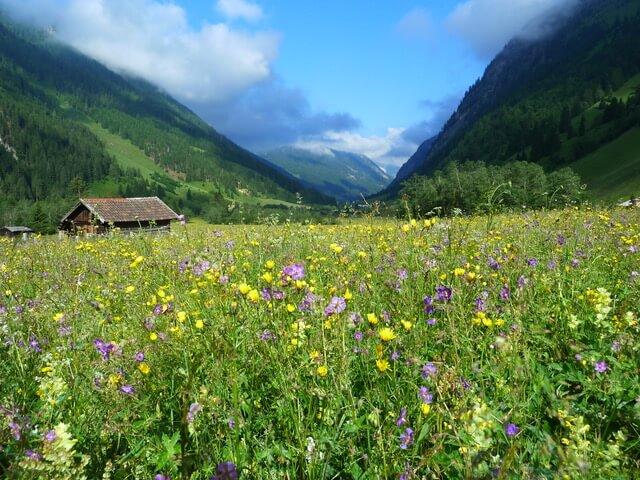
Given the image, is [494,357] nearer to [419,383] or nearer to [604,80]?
[419,383]

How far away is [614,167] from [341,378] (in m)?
134

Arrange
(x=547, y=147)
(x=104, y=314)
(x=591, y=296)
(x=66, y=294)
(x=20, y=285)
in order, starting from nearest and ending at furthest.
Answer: (x=591, y=296) → (x=104, y=314) → (x=66, y=294) → (x=20, y=285) → (x=547, y=147)

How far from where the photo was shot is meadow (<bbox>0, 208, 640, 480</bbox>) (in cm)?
203

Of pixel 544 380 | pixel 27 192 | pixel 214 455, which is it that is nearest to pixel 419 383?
pixel 544 380

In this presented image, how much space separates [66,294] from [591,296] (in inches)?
211

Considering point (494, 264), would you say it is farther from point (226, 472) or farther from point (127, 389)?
point (226, 472)

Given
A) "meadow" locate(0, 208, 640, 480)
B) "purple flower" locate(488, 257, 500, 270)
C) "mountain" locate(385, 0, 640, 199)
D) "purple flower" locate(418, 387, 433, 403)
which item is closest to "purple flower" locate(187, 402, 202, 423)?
"meadow" locate(0, 208, 640, 480)

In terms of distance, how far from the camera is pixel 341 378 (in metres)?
2.30

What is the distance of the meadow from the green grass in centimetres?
9714

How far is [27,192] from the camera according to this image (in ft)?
601

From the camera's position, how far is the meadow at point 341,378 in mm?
2029

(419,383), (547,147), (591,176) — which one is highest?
(547,147)

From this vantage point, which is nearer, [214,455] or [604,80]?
[214,455]

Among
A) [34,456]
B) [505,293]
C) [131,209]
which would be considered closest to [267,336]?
[34,456]
